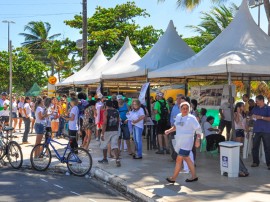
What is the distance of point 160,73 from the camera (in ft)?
39.3

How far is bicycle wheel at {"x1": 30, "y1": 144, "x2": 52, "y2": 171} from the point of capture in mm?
9852

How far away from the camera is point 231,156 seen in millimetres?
8570

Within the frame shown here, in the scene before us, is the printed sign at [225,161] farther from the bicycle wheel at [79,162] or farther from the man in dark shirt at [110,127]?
the bicycle wheel at [79,162]

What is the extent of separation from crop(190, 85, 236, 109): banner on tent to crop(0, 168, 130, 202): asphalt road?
18.2 ft

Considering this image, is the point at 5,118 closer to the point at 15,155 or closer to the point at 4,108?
the point at 4,108

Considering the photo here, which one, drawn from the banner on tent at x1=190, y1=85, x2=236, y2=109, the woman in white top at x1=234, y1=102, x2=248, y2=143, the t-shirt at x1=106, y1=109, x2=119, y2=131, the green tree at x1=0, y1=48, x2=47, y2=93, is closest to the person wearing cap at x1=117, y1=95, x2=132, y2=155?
the t-shirt at x1=106, y1=109, x2=119, y2=131

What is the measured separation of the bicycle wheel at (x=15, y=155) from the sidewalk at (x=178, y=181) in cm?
43

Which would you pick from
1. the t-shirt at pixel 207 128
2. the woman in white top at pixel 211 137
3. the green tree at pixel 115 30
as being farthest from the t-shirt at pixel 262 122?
the green tree at pixel 115 30

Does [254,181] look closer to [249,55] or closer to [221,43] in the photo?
[249,55]

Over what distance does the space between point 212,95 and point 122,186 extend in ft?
20.5

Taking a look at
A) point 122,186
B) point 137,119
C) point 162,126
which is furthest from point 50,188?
point 162,126

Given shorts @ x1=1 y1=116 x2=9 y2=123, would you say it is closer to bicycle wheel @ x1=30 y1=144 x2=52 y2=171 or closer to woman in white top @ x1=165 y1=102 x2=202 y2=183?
bicycle wheel @ x1=30 y1=144 x2=52 y2=171

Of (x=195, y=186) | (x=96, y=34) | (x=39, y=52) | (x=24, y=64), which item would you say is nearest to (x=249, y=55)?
(x=195, y=186)

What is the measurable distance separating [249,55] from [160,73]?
308 cm
